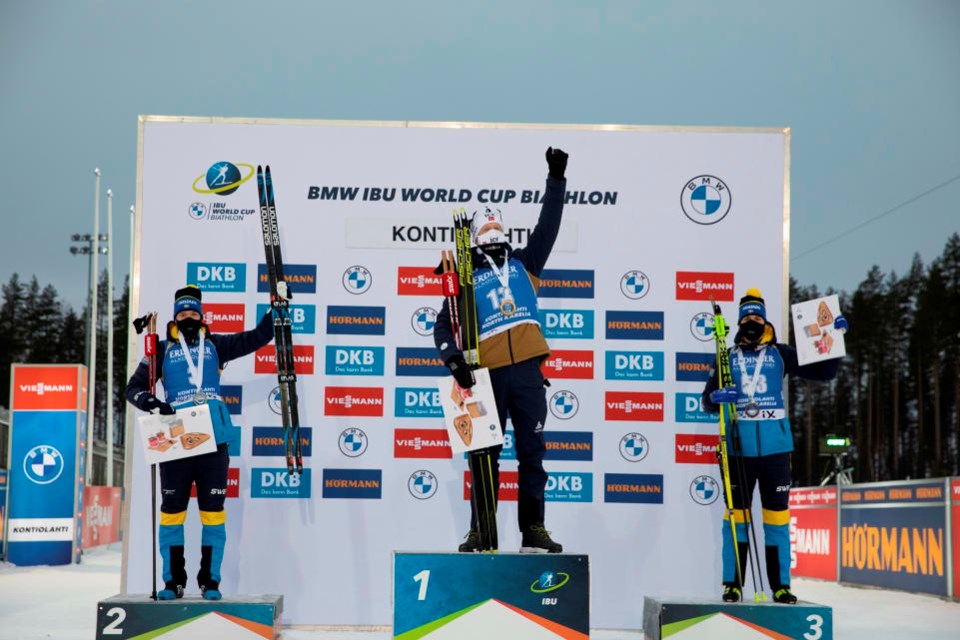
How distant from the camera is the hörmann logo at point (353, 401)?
6.74 meters

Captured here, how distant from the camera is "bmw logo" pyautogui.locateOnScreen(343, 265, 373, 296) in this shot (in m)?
6.81

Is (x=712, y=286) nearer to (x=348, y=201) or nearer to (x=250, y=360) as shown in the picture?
(x=348, y=201)

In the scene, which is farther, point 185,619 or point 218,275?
point 218,275

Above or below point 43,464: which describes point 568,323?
above

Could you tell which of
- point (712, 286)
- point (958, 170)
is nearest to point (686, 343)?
point (712, 286)

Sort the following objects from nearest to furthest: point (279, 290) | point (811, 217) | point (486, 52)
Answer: point (279, 290) < point (811, 217) < point (486, 52)

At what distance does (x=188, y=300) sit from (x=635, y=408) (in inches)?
109

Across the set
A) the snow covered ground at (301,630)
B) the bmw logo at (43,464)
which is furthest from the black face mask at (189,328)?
the bmw logo at (43,464)

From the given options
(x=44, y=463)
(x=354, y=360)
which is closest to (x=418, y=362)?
(x=354, y=360)

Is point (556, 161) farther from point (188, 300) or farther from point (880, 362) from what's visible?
point (880, 362)

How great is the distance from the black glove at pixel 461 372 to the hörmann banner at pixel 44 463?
908 cm

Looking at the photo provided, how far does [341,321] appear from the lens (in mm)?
6793

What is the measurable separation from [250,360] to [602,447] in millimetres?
2254

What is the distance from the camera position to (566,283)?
6.82 m
